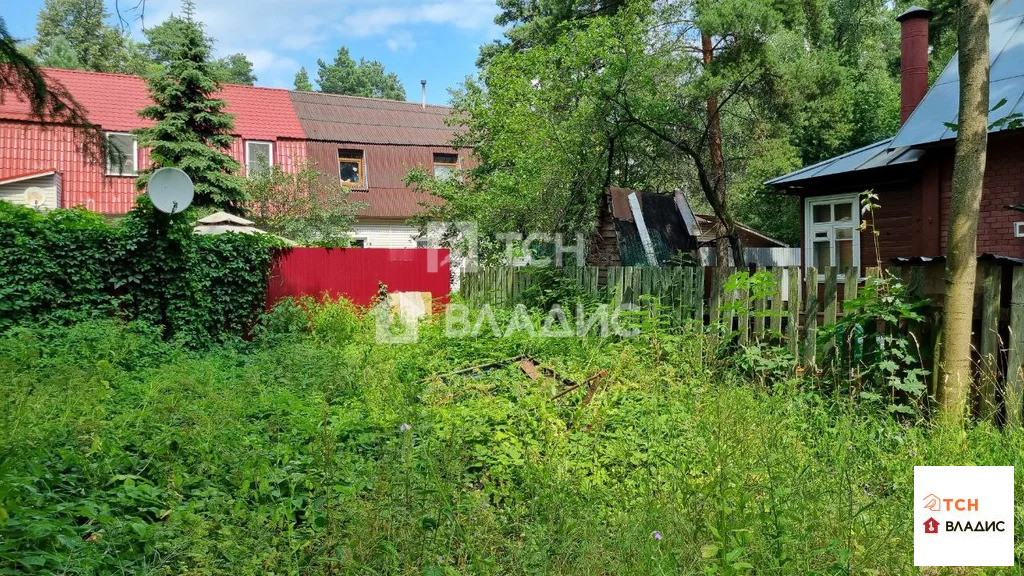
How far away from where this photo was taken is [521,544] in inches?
112

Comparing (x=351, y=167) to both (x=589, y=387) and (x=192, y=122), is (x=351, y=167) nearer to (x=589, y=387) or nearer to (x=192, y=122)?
(x=192, y=122)

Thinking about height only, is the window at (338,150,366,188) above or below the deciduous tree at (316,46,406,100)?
below

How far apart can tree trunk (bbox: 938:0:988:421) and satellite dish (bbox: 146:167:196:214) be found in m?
8.53

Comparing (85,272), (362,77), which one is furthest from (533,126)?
(362,77)

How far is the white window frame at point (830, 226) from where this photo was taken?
12.7 m

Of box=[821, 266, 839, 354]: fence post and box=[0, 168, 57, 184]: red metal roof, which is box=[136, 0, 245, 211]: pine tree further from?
box=[821, 266, 839, 354]: fence post

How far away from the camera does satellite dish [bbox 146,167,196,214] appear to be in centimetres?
A: 877

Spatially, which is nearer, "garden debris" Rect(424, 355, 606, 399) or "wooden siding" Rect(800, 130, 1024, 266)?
"garden debris" Rect(424, 355, 606, 399)

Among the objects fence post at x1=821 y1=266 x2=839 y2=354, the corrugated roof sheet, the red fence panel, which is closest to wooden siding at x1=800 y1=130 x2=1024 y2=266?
fence post at x1=821 y1=266 x2=839 y2=354

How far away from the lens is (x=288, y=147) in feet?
70.3

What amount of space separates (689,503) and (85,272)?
8.95m

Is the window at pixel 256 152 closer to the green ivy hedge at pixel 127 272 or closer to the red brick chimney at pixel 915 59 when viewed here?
the green ivy hedge at pixel 127 272

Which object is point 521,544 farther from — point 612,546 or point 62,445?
point 62,445

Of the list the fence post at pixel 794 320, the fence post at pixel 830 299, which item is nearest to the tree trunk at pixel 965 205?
the fence post at pixel 830 299
